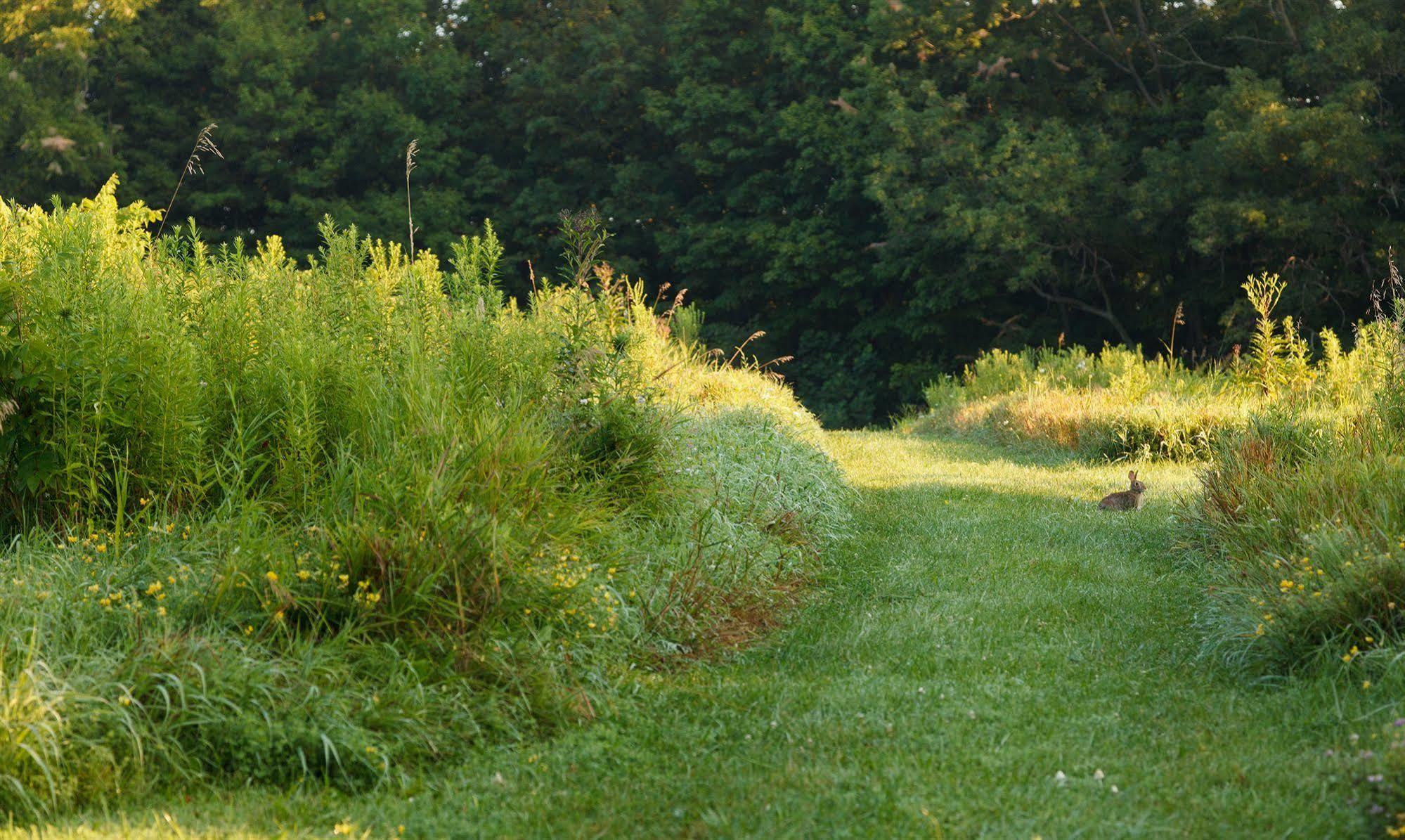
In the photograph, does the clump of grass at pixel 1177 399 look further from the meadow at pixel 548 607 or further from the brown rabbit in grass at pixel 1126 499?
the meadow at pixel 548 607

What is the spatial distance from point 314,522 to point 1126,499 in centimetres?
563

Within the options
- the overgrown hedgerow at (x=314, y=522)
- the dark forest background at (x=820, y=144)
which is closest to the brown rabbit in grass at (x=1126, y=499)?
the overgrown hedgerow at (x=314, y=522)

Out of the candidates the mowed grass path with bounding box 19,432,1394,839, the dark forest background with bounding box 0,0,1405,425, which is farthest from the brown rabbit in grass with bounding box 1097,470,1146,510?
the dark forest background with bounding box 0,0,1405,425

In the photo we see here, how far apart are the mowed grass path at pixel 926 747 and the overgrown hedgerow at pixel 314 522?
22 centimetres

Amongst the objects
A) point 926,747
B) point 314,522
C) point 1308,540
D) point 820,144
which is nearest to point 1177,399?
point 1308,540

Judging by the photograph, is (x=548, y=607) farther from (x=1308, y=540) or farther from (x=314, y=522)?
(x=1308, y=540)

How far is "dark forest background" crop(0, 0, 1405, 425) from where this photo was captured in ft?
66.1

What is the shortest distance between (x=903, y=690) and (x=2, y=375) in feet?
11.9

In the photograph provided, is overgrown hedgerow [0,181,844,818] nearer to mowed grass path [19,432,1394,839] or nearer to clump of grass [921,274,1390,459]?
→ mowed grass path [19,432,1394,839]

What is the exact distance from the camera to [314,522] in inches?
178

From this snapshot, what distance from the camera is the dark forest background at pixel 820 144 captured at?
20.1 metres

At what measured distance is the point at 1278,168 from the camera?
64.2 feet

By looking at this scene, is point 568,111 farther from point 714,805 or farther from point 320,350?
point 714,805

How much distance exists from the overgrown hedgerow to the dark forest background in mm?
16320
